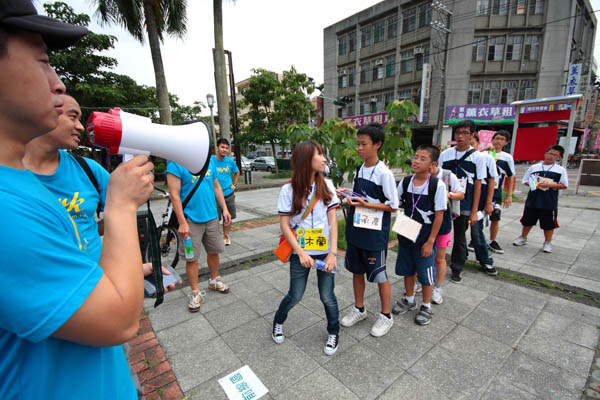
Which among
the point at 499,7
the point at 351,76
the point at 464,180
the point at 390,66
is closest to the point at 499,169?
the point at 464,180

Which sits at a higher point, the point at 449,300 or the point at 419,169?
the point at 419,169

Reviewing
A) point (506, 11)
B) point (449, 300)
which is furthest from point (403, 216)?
point (506, 11)

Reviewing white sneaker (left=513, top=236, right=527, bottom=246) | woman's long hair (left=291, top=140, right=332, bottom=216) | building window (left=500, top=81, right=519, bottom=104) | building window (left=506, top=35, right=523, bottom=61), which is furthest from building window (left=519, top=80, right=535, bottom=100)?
woman's long hair (left=291, top=140, right=332, bottom=216)

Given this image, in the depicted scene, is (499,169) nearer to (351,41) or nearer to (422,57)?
(422,57)

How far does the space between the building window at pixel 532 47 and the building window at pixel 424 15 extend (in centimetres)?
714

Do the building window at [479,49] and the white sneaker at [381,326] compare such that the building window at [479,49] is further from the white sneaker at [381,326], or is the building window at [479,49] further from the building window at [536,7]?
the white sneaker at [381,326]

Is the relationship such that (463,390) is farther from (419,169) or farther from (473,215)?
(473,215)

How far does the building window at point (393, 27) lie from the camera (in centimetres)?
2402

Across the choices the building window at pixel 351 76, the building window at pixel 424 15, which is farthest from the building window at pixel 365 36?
the building window at pixel 424 15

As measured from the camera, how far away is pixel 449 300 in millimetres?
3260

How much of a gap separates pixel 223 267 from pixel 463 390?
3357 mm

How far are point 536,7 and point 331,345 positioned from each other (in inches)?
1114

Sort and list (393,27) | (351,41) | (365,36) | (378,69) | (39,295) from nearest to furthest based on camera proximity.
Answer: (39,295) → (393,27) → (378,69) → (365,36) → (351,41)

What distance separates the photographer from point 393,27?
24281 millimetres
